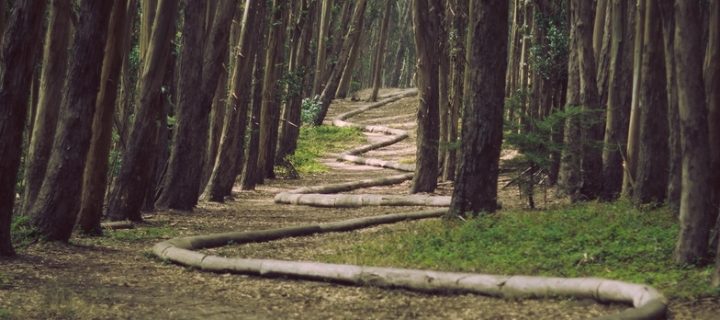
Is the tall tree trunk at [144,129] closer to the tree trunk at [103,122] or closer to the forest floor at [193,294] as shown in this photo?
the forest floor at [193,294]

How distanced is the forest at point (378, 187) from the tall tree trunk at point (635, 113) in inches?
1.9

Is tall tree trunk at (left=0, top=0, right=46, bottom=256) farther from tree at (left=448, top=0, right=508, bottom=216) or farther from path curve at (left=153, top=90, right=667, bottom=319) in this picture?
tree at (left=448, top=0, right=508, bottom=216)

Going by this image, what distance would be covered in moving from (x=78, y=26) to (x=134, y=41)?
13228mm

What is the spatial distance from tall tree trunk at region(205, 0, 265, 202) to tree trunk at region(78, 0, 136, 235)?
7.12 metres

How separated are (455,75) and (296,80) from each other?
166 inches

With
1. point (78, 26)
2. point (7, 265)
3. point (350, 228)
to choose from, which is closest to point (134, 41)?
point (350, 228)

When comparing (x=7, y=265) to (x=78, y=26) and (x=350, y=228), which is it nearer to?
(x=78, y=26)

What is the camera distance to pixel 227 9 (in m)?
19.1

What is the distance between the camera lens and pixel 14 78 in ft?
A: 36.3

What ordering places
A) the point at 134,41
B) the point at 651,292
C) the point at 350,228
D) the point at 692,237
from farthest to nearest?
the point at 134,41, the point at 350,228, the point at 692,237, the point at 651,292

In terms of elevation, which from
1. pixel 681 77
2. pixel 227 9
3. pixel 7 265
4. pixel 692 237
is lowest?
pixel 7 265

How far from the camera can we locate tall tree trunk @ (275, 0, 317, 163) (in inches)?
1089

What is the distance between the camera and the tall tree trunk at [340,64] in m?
40.8

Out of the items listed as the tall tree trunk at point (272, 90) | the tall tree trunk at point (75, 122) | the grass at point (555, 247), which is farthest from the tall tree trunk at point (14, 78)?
the tall tree trunk at point (272, 90)
